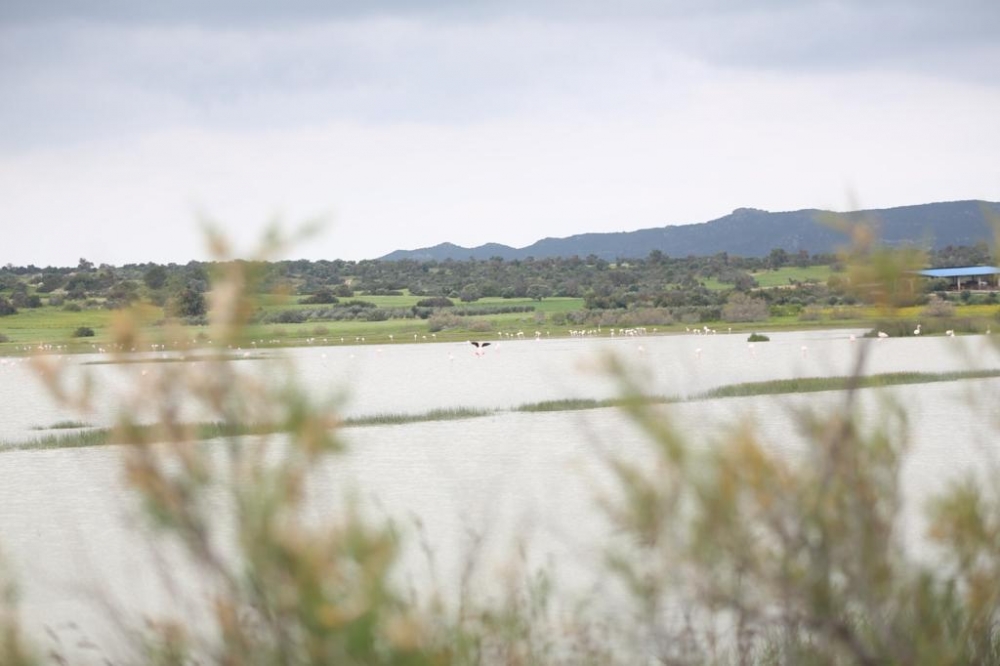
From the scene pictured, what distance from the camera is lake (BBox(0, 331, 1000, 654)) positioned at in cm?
732

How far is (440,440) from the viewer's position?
21.0 metres

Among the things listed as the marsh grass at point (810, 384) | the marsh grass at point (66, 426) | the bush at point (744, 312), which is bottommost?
the bush at point (744, 312)

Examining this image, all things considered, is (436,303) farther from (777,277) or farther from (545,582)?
(545,582)

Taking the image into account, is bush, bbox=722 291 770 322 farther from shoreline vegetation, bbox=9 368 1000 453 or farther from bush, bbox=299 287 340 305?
shoreline vegetation, bbox=9 368 1000 453

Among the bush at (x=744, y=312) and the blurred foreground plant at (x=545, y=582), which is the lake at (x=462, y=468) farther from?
the bush at (x=744, y=312)

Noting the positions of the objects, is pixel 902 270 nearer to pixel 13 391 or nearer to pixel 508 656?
pixel 508 656

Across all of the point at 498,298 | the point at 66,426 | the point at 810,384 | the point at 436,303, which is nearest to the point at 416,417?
the point at 66,426

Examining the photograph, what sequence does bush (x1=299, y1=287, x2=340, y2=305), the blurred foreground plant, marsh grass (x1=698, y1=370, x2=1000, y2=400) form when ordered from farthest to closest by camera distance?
bush (x1=299, y1=287, x2=340, y2=305) → marsh grass (x1=698, y1=370, x2=1000, y2=400) → the blurred foreground plant

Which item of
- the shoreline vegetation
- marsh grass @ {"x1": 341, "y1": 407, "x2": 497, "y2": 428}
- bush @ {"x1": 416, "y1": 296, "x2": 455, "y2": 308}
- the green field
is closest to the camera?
the shoreline vegetation

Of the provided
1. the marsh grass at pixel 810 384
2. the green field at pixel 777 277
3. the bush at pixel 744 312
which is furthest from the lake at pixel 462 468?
the green field at pixel 777 277

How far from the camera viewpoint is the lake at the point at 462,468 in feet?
24.0

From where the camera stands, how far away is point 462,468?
1722 cm

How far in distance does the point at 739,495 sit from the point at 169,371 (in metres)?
2.23

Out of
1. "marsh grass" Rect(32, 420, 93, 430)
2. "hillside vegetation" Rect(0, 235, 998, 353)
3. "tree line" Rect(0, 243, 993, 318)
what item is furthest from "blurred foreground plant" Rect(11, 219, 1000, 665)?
"tree line" Rect(0, 243, 993, 318)
